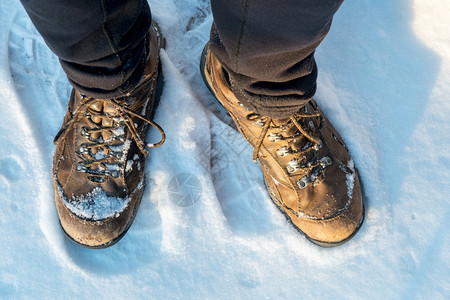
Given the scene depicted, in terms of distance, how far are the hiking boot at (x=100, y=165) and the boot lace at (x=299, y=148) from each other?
1.05 feet

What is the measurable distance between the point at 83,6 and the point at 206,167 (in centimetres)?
67

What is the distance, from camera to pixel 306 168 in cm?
106

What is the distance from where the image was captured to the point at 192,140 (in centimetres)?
124

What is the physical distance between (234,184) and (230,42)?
61cm

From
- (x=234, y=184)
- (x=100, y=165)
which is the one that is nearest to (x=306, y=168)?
(x=234, y=184)

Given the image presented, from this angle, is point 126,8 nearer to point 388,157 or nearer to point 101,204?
point 101,204

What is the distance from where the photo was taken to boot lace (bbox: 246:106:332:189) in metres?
0.99

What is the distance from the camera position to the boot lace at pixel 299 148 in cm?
99

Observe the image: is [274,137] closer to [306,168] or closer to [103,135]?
[306,168]

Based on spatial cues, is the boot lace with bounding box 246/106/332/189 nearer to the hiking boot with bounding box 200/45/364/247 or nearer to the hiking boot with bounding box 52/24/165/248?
the hiking boot with bounding box 200/45/364/247

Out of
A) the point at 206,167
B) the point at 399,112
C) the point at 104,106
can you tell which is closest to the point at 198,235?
the point at 206,167

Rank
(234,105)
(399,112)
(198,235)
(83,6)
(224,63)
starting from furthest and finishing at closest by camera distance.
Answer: (399,112) < (198,235) < (234,105) < (224,63) < (83,6)

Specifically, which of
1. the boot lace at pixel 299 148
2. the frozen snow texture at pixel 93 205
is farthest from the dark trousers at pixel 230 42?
the frozen snow texture at pixel 93 205

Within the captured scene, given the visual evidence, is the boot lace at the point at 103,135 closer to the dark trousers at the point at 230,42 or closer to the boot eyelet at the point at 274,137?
the dark trousers at the point at 230,42
